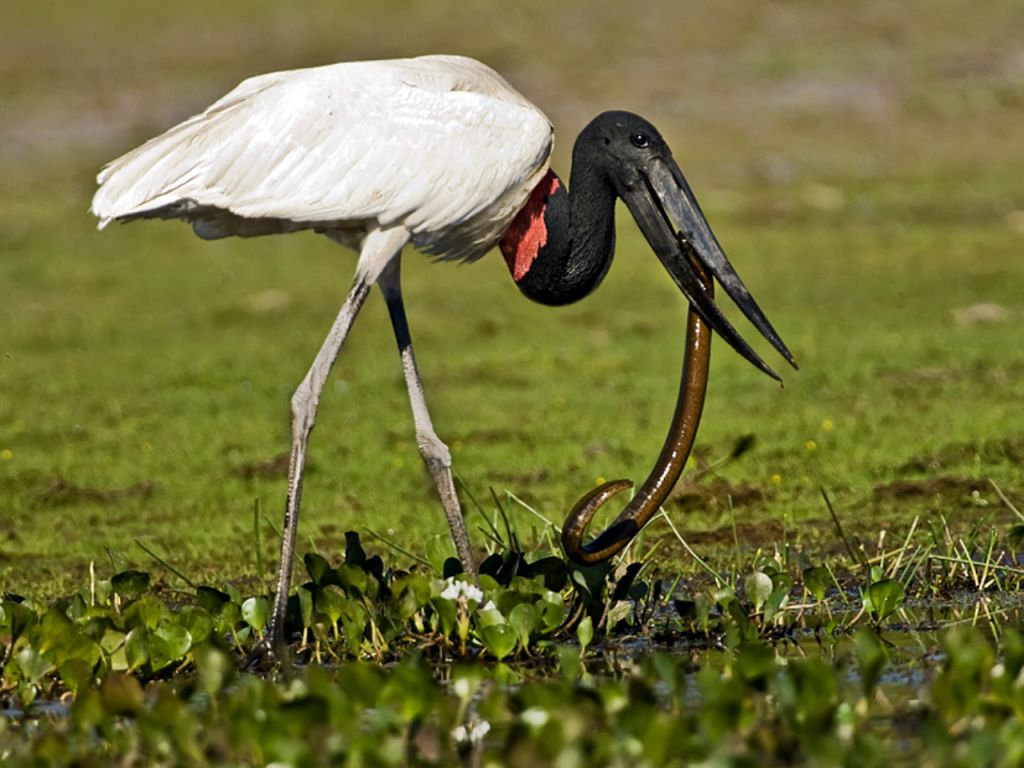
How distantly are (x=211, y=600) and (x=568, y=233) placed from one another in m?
1.77

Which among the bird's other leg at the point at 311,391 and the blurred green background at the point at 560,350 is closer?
the bird's other leg at the point at 311,391

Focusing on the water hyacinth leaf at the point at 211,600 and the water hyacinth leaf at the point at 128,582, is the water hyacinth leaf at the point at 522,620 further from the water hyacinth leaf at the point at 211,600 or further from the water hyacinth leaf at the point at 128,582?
the water hyacinth leaf at the point at 128,582

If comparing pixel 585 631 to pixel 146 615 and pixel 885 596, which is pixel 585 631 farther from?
pixel 146 615

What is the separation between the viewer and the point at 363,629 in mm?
4875

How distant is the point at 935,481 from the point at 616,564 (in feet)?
8.21

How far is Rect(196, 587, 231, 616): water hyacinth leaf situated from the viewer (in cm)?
502

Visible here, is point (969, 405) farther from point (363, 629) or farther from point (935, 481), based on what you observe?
point (363, 629)

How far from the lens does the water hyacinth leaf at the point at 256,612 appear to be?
493 cm

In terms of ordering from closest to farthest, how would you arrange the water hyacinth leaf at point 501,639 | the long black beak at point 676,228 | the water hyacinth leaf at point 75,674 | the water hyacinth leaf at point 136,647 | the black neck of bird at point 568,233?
the water hyacinth leaf at point 75,674 → the water hyacinth leaf at point 136,647 → the water hyacinth leaf at point 501,639 → the long black beak at point 676,228 → the black neck of bird at point 568,233

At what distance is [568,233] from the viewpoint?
18.3ft

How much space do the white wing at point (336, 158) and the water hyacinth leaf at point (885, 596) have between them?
178 centimetres

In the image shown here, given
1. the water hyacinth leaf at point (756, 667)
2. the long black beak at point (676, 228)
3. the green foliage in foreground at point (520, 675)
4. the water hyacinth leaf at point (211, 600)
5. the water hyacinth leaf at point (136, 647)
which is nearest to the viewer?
the green foliage in foreground at point (520, 675)

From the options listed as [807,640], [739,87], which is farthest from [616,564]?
[739,87]

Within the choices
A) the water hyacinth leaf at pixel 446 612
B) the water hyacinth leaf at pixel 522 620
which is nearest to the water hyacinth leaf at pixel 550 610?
the water hyacinth leaf at pixel 522 620
